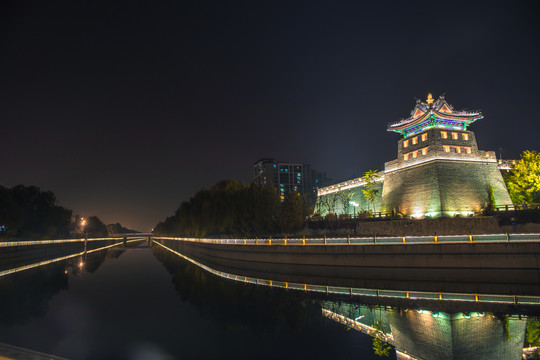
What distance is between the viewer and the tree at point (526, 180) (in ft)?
125

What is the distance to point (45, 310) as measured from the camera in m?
16.1

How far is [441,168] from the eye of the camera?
124 feet

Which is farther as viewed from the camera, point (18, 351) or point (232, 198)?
point (232, 198)

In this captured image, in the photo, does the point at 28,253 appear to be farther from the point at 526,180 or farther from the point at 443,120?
the point at 526,180

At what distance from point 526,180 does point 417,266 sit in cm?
2631

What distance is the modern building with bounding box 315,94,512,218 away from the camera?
121ft

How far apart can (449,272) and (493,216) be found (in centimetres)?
1234

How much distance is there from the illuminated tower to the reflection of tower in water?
82.5ft

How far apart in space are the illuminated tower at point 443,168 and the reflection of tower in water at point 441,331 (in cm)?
2513

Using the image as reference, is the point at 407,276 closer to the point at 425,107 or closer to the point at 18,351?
the point at 18,351

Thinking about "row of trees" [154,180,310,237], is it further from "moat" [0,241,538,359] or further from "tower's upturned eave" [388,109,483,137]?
"moat" [0,241,538,359]

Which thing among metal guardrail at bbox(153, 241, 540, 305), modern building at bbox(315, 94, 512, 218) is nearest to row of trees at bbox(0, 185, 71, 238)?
metal guardrail at bbox(153, 241, 540, 305)

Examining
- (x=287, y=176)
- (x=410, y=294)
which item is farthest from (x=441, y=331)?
(x=287, y=176)

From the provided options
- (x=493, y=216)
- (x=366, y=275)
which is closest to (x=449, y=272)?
(x=366, y=275)
